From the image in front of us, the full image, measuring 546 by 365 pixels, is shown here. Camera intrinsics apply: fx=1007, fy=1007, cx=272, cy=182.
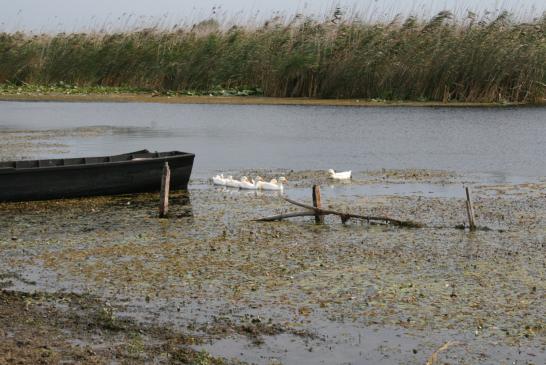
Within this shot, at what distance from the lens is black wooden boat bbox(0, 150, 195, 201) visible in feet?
44.6

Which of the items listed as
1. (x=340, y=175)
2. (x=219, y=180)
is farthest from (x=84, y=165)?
(x=340, y=175)

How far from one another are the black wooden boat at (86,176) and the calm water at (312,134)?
2361 mm

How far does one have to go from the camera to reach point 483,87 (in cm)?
→ 2908

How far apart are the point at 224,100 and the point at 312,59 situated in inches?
124

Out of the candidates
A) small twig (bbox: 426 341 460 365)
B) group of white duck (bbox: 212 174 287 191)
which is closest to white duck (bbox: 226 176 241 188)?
group of white duck (bbox: 212 174 287 191)

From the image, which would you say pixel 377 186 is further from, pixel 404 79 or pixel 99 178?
pixel 404 79

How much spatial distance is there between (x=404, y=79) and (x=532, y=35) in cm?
390

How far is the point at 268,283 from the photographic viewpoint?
9.08 m

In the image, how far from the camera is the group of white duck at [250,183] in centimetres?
1493

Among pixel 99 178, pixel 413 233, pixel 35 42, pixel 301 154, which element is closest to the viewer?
pixel 413 233

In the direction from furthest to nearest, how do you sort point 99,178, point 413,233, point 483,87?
point 483,87 < point 99,178 < point 413,233

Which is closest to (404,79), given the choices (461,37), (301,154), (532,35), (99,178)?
(461,37)

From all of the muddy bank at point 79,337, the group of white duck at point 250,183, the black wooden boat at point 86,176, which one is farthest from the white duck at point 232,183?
the muddy bank at point 79,337

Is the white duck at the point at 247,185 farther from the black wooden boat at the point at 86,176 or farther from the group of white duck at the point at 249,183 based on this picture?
the black wooden boat at the point at 86,176
